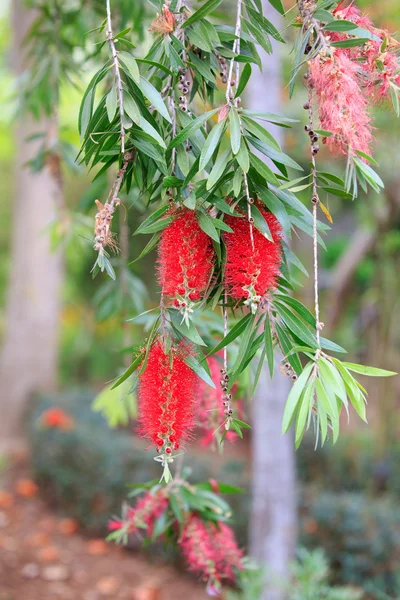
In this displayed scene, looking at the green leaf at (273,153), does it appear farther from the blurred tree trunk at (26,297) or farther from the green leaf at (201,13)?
the blurred tree trunk at (26,297)

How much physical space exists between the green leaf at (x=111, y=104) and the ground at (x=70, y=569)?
2.49 m

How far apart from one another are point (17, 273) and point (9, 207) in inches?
137

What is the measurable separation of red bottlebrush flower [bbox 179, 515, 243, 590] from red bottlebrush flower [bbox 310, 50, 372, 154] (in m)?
0.80

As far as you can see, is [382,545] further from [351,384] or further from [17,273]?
[17,273]

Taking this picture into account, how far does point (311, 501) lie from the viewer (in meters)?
2.85

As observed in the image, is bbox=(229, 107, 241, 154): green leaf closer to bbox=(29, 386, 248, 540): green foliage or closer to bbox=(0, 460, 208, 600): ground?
bbox=(29, 386, 248, 540): green foliage

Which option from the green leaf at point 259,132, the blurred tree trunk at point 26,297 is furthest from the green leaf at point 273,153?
the blurred tree trunk at point 26,297

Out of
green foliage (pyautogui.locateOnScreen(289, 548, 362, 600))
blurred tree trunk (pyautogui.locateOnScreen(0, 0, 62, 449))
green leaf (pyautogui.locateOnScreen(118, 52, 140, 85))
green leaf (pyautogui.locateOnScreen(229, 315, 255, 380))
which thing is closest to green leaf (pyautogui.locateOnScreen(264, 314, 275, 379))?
green leaf (pyautogui.locateOnScreen(229, 315, 255, 380))

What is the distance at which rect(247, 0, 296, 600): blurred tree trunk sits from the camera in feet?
7.85

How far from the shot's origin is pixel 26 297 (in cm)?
480

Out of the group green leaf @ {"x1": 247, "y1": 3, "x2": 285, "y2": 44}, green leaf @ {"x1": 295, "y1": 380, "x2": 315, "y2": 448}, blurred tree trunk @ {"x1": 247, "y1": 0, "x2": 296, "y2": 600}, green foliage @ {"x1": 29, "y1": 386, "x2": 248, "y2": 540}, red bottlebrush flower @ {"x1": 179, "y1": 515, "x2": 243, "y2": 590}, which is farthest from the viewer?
green foliage @ {"x1": 29, "y1": 386, "x2": 248, "y2": 540}

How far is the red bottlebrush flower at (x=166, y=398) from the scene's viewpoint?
2.33 feet

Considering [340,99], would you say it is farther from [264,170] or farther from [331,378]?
[331,378]

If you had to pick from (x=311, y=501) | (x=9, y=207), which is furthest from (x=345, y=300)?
(x=9, y=207)
